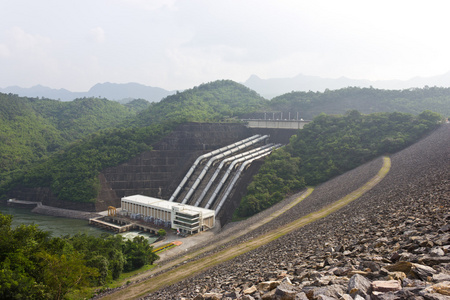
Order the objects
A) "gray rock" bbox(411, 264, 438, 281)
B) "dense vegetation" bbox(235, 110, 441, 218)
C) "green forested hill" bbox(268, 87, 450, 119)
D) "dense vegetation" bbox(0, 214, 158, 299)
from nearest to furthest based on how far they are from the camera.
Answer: "gray rock" bbox(411, 264, 438, 281)
"dense vegetation" bbox(0, 214, 158, 299)
"dense vegetation" bbox(235, 110, 441, 218)
"green forested hill" bbox(268, 87, 450, 119)

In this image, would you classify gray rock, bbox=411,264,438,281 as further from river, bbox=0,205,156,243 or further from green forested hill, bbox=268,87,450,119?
green forested hill, bbox=268,87,450,119

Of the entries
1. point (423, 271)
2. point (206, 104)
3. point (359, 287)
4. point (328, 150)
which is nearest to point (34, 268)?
point (359, 287)

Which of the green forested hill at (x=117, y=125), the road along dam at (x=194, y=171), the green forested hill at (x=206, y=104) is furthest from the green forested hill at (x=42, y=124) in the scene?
the road along dam at (x=194, y=171)

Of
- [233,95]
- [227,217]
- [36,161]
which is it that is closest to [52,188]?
[36,161]

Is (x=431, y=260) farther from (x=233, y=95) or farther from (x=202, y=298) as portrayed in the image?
(x=233, y=95)

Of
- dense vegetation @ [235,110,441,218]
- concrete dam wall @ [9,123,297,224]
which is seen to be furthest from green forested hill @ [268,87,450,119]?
concrete dam wall @ [9,123,297,224]

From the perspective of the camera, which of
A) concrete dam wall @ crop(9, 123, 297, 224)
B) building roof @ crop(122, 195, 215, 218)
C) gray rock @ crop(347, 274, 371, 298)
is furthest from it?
concrete dam wall @ crop(9, 123, 297, 224)

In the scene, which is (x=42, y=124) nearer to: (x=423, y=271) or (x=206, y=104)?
(x=206, y=104)
